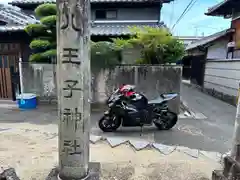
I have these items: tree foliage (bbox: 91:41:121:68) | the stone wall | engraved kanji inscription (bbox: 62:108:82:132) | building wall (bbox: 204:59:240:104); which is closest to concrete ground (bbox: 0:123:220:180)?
engraved kanji inscription (bbox: 62:108:82:132)

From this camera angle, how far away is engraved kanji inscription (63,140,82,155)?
6.26 feet

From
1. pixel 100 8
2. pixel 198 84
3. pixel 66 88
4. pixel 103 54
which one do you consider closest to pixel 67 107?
pixel 66 88

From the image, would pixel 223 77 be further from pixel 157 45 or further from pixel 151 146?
pixel 151 146

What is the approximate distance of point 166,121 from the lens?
14.7 feet

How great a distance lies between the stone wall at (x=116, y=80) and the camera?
5.52 m

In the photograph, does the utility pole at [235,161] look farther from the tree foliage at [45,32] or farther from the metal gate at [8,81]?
the metal gate at [8,81]

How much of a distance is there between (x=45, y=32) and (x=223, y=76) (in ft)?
24.1

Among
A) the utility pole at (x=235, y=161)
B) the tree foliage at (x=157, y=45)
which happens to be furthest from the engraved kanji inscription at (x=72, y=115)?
the tree foliage at (x=157, y=45)

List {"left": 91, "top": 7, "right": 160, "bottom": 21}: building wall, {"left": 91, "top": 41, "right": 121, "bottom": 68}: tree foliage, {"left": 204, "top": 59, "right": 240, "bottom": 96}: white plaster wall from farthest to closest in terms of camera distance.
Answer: {"left": 91, "top": 7, "right": 160, "bottom": 21}: building wall < {"left": 204, "top": 59, "right": 240, "bottom": 96}: white plaster wall < {"left": 91, "top": 41, "right": 121, "bottom": 68}: tree foliage

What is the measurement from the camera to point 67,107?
5.99 feet

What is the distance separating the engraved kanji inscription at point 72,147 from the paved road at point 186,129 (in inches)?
90.2

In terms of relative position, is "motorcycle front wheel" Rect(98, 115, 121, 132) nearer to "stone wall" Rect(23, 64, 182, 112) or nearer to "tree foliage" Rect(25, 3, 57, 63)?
"stone wall" Rect(23, 64, 182, 112)

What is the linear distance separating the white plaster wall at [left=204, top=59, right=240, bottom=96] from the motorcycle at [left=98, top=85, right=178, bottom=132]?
4257 mm

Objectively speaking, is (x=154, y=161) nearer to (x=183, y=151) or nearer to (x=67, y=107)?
(x=183, y=151)
